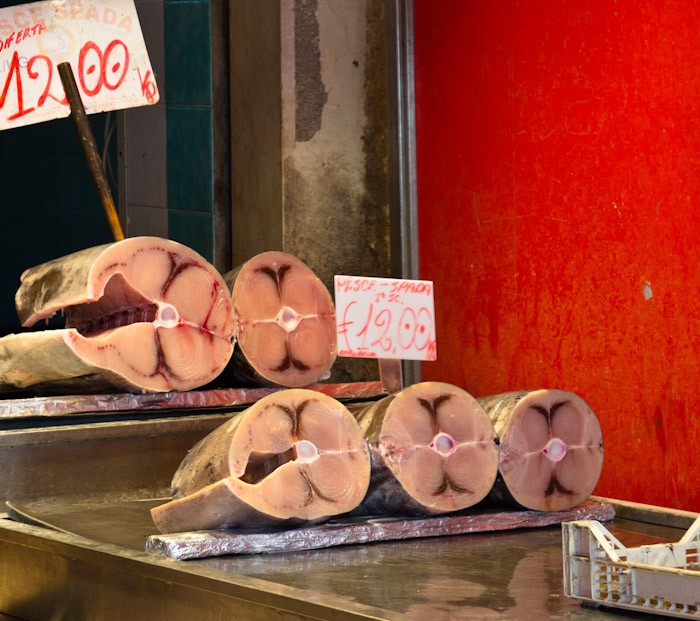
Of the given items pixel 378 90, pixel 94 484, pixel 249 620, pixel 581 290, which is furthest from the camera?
pixel 378 90

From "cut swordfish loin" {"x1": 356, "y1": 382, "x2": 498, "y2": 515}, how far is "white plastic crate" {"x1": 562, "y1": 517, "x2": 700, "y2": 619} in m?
0.73

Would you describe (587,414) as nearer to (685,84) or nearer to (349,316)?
(349,316)

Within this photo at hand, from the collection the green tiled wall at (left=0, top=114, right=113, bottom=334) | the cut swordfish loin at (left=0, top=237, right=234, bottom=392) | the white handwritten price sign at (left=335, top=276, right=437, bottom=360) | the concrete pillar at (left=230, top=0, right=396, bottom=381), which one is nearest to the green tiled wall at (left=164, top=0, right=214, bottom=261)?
the concrete pillar at (left=230, top=0, right=396, bottom=381)

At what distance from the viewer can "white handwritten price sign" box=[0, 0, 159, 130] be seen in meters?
4.14

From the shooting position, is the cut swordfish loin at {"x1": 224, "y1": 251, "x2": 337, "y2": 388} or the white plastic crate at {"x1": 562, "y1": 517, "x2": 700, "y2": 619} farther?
the cut swordfish loin at {"x1": 224, "y1": 251, "x2": 337, "y2": 388}

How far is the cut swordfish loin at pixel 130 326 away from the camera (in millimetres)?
3598

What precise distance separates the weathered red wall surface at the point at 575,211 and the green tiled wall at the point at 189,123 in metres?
1.13

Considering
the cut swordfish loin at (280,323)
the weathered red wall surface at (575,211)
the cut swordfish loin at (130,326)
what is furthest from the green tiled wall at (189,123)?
the cut swordfish loin at (130,326)

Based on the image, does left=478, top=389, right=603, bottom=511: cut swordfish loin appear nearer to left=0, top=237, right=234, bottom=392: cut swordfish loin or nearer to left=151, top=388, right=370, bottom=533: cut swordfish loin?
left=151, top=388, right=370, bottom=533: cut swordfish loin

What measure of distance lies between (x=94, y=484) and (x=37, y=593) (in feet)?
2.02

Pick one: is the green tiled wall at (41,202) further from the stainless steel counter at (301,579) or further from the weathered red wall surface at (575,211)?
the stainless steel counter at (301,579)

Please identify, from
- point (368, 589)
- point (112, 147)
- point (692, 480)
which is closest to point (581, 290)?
point (692, 480)

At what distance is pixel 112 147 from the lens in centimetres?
877

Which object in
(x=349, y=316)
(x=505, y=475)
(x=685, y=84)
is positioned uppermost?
(x=685, y=84)
